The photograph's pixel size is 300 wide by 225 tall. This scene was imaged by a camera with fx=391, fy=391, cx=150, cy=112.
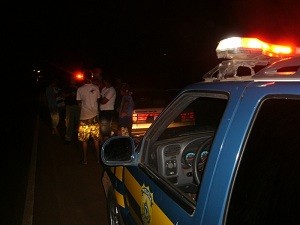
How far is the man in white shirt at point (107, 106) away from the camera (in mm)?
7789

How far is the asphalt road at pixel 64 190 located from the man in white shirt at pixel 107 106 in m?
0.68

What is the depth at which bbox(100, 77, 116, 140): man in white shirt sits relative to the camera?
7789mm

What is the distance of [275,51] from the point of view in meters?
2.30

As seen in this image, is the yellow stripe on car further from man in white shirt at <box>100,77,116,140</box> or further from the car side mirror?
man in white shirt at <box>100,77,116,140</box>

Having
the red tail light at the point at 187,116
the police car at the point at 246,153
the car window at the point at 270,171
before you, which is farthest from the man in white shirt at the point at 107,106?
the car window at the point at 270,171

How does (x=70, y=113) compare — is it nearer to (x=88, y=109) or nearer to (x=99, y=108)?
(x=99, y=108)

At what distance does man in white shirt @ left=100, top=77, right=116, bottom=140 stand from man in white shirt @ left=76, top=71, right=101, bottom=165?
361 mm

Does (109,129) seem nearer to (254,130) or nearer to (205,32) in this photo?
(254,130)

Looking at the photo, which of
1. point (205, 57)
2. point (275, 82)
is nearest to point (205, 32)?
point (205, 57)

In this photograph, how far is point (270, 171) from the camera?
1.42 meters

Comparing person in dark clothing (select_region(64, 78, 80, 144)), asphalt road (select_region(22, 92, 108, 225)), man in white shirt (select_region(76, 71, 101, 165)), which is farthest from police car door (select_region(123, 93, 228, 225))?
person in dark clothing (select_region(64, 78, 80, 144))

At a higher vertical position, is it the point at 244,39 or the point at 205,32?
the point at 205,32

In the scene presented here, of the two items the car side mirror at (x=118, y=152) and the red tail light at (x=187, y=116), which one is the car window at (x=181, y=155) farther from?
the red tail light at (x=187, y=116)

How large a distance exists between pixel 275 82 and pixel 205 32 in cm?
4021
